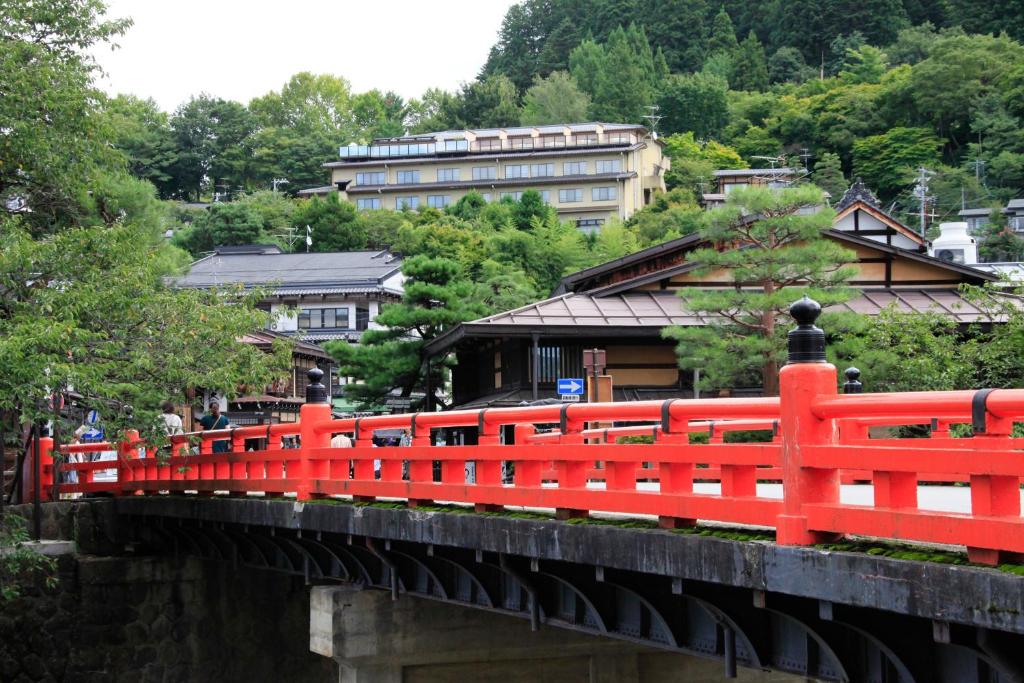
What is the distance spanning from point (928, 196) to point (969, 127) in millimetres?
13841

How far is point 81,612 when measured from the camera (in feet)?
72.0

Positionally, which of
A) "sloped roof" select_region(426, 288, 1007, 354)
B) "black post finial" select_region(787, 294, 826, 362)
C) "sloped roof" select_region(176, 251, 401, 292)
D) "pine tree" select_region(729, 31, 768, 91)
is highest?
"pine tree" select_region(729, 31, 768, 91)

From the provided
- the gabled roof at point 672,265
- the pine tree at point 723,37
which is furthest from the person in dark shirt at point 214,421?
the pine tree at point 723,37

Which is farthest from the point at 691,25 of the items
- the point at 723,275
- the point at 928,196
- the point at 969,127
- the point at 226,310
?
the point at 226,310

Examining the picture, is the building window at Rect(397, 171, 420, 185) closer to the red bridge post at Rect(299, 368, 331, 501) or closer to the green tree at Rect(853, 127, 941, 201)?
the green tree at Rect(853, 127, 941, 201)

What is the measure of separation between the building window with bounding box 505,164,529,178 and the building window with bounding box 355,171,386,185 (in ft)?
31.8

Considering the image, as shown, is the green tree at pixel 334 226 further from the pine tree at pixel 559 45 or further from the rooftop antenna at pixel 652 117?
the pine tree at pixel 559 45

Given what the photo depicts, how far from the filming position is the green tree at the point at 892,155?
95.1 metres

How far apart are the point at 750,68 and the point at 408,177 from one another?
1824 inches

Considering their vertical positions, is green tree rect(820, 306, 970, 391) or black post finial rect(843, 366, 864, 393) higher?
green tree rect(820, 306, 970, 391)

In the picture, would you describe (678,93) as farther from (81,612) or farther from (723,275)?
(81,612)

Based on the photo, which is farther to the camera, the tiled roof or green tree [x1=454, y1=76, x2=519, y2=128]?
green tree [x1=454, y1=76, x2=519, y2=128]

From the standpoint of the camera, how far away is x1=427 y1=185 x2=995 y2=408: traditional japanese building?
→ 32531mm

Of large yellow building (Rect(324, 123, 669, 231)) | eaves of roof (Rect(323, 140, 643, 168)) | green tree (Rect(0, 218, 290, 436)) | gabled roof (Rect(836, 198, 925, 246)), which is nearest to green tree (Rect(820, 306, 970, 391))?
green tree (Rect(0, 218, 290, 436))
